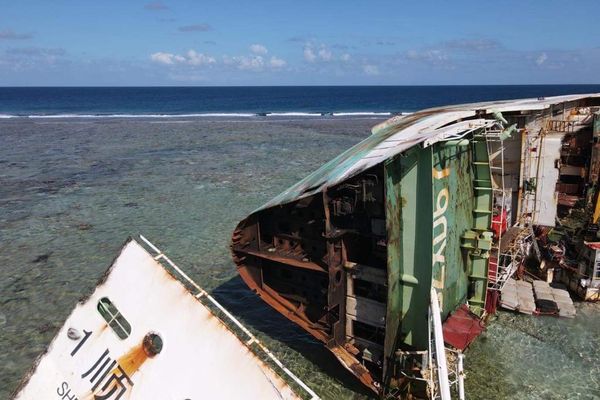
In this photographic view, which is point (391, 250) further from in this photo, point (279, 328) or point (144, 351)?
point (279, 328)

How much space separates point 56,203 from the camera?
24.9 meters

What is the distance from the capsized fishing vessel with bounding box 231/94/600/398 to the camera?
8.77 metres

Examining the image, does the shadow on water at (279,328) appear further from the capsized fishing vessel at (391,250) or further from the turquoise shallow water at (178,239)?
the capsized fishing vessel at (391,250)

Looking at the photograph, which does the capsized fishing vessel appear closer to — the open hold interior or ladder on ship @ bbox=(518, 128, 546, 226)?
the open hold interior

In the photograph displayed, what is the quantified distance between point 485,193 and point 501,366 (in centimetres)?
432

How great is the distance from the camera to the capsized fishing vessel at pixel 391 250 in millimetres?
8766

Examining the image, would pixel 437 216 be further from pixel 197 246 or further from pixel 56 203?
pixel 56 203

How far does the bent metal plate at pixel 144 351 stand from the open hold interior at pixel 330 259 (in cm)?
351

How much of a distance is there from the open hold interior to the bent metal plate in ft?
11.5

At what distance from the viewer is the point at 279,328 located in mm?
12641

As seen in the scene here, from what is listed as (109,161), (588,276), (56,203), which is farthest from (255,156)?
(588,276)

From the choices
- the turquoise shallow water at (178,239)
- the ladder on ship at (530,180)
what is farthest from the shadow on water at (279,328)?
the ladder on ship at (530,180)

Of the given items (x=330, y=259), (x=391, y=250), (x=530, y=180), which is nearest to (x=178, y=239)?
(x=330, y=259)

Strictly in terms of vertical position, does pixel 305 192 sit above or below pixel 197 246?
above
